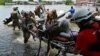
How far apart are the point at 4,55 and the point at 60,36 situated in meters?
5.59

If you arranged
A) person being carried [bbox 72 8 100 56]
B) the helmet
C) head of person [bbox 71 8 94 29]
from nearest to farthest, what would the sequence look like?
person being carried [bbox 72 8 100 56]
head of person [bbox 71 8 94 29]
the helmet

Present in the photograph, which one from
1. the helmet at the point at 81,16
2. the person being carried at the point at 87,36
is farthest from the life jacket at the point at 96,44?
the helmet at the point at 81,16

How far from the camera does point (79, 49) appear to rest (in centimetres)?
607

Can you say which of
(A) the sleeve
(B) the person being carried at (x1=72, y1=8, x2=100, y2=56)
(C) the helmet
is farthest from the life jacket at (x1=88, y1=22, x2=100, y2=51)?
(C) the helmet

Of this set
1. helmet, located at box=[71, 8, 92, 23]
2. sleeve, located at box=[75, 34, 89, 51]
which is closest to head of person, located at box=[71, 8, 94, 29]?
helmet, located at box=[71, 8, 92, 23]

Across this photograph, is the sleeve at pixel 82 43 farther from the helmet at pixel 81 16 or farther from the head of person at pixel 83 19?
the helmet at pixel 81 16

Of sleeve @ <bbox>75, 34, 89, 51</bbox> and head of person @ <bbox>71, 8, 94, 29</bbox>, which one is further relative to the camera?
head of person @ <bbox>71, 8, 94, 29</bbox>

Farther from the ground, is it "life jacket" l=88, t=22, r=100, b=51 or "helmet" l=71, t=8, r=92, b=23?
"helmet" l=71, t=8, r=92, b=23

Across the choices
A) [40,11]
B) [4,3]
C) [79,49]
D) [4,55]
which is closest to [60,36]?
[4,55]

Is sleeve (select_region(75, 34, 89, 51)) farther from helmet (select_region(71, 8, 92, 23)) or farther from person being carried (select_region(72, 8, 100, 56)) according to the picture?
helmet (select_region(71, 8, 92, 23))

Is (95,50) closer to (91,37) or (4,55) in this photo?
(91,37)

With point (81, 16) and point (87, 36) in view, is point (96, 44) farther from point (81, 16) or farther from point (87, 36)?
point (81, 16)

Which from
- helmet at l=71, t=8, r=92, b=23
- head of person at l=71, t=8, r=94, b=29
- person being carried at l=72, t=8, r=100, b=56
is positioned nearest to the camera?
person being carried at l=72, t=8, r=100, b=56

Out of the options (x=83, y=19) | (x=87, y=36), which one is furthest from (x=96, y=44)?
(x=83, y=19)
